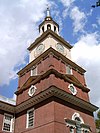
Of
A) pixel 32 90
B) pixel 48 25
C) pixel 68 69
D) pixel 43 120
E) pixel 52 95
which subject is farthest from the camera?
pixel 48 25

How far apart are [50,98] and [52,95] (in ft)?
1.25

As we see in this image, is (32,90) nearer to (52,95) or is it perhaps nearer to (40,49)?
(52,95)

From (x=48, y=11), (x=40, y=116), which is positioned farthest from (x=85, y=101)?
(x=48, y=11)

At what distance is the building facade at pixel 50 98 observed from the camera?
62.3ft

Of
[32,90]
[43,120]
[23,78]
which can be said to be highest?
[23,78]

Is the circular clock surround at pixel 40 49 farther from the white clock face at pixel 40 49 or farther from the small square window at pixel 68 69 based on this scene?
the small square window at pixel 68 69

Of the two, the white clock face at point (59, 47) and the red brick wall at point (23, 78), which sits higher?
the white clock face at point (59, 47)

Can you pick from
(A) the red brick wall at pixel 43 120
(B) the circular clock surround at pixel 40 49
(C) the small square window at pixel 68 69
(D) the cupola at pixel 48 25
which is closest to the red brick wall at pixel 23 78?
(B) the circular clock surround at pixel 40 49

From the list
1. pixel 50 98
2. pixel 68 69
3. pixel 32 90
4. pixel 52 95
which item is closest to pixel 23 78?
pixel 32 90

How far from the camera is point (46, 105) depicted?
1947 centimetres

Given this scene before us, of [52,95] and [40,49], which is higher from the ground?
[40,49]

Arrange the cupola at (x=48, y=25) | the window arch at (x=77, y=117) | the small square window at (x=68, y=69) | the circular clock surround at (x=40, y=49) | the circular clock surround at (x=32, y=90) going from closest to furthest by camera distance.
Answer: the window arch at (x=77, y=117) < the circular clock surround at (x=32, y=90) < the small square window at (x=68, y=69) < the circular clock surround at (x=40, y=49) < the cupola at (x=48, y=25)

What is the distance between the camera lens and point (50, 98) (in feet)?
63.7

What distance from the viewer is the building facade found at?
19000 mm
